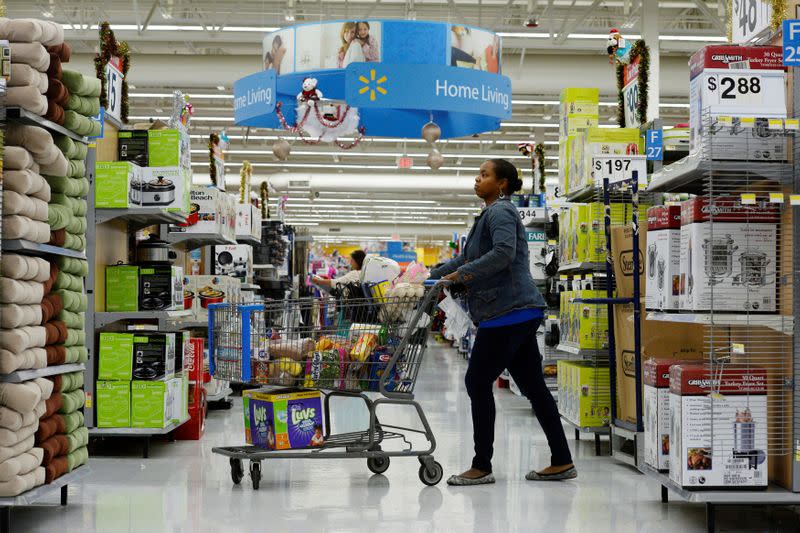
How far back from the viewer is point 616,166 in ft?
19.3

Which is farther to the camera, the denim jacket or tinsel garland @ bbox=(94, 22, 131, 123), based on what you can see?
tinsel garland @ bbox=(94, 22, 131, 123)

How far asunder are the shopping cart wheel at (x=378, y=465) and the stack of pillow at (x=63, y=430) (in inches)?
61.3

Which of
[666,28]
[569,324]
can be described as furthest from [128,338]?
[666,28]

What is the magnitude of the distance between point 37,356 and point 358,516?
147 cm

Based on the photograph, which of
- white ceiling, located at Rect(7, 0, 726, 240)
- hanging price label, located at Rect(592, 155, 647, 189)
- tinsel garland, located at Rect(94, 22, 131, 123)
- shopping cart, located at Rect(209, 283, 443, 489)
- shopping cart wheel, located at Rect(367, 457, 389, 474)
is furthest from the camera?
white ceiling, located at Rect(7, 0, 726, 240)

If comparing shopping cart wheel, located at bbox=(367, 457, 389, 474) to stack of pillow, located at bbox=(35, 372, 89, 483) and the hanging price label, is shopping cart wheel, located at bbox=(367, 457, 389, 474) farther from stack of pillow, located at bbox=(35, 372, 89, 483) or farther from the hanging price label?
the hanging price label

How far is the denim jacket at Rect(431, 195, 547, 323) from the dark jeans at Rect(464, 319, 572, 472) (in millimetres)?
110

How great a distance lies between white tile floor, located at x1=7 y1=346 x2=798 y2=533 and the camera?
391 centimetres

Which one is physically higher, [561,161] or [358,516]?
[561,161]

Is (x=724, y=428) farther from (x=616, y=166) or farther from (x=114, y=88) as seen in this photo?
(x=114, y=88)

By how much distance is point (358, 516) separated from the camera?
4109mm

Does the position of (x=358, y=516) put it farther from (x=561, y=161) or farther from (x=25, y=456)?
(x=561, y=161)

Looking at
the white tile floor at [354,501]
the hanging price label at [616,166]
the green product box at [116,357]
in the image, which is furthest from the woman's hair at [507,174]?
the green product box at [116,357]

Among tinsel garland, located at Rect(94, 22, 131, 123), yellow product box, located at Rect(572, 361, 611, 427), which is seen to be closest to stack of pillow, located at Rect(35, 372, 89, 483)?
tinsel garland, located at Rect(94, 22, 131, 123)
